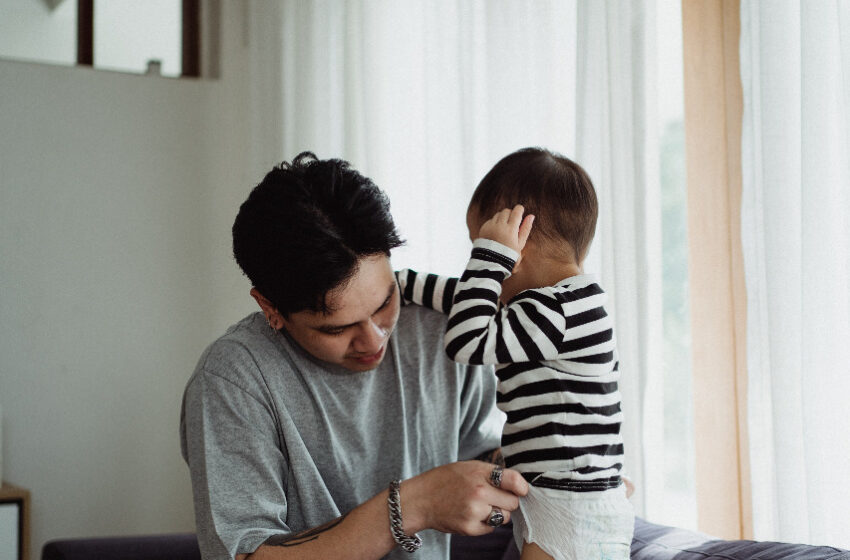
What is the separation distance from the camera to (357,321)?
1.31 meters

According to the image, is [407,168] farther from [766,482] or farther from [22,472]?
[22,472]

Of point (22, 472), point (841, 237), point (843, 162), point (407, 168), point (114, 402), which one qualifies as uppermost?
point (407, 168)

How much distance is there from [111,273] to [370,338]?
280 cm

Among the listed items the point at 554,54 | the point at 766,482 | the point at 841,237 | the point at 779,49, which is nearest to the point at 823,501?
the point at 766,482

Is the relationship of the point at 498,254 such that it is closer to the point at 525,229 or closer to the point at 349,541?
the point at 525,229

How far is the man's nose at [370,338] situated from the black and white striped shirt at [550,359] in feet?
0.50

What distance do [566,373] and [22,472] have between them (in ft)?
10.3

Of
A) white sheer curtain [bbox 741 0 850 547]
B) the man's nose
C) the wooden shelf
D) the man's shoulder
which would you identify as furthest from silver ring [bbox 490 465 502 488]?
the wooden shelf

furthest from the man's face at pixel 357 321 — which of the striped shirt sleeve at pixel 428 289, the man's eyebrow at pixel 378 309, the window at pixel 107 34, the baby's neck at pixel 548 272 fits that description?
the window at pixel 107 34

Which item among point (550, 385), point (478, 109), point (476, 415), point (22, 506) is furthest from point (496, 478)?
point (22, 506)

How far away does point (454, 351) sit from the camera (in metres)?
1.22

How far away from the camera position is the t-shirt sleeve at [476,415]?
159cm

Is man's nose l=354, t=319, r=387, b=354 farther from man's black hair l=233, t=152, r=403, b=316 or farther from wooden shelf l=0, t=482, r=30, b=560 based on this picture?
wooden shelf l=0, t=482, r=30, b=560

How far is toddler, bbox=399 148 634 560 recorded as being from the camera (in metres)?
1.20
